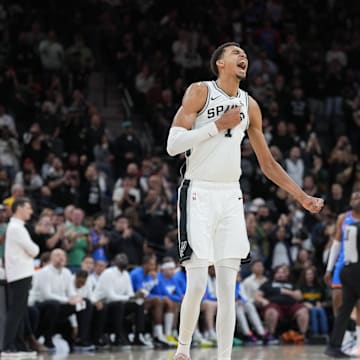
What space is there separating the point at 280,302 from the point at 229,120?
9.78 m

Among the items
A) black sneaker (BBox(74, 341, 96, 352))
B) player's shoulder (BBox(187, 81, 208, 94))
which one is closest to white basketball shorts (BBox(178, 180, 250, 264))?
player's shoulder (BBox(187, 81, 208, 94))

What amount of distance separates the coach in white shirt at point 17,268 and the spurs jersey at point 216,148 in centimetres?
509

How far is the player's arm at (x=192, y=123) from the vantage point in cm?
762

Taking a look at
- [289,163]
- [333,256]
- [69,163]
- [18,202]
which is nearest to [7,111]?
[69,163]

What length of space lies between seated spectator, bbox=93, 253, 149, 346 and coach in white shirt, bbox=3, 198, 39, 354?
2570 mm

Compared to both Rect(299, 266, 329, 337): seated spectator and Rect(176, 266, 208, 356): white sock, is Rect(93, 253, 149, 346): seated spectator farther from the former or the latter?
Rect(176, 266, 208, 356): white sock

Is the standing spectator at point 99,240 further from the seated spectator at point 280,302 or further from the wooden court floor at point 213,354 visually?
the seated spectator at point 280,302

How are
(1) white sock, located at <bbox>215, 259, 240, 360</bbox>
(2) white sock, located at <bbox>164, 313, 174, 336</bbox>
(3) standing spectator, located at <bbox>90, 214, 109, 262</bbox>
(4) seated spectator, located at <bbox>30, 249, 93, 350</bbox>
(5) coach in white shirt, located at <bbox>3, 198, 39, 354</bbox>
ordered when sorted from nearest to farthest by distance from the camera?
(1) white sock, located at <bbox>215, 259, 240, 360</bbox>
(5) coach in white shirt, located at <bbox>3, 198, 39, 354</bbox>
(4) seated spectator, located at <bbox>30, 249, 93, 350</bbox>
(2) white sock, located at <bbox>164, 313, 174, 336</bbox>
(3) standing spectator, located at <bbox>90, 214, 109, 262</bbox>

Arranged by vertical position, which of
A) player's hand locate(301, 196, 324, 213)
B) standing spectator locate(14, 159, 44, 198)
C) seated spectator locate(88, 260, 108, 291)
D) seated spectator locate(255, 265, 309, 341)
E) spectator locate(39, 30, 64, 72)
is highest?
spectator locate(39, 30, 64, 72)

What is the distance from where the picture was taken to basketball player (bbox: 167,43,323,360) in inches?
300

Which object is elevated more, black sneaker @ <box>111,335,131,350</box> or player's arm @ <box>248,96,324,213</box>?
player's arm @ <box>248,96,324,213</box>

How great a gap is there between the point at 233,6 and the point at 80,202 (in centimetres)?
949

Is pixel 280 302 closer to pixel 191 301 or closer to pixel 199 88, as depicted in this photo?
pixel 191 301

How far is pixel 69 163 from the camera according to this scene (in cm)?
1855
